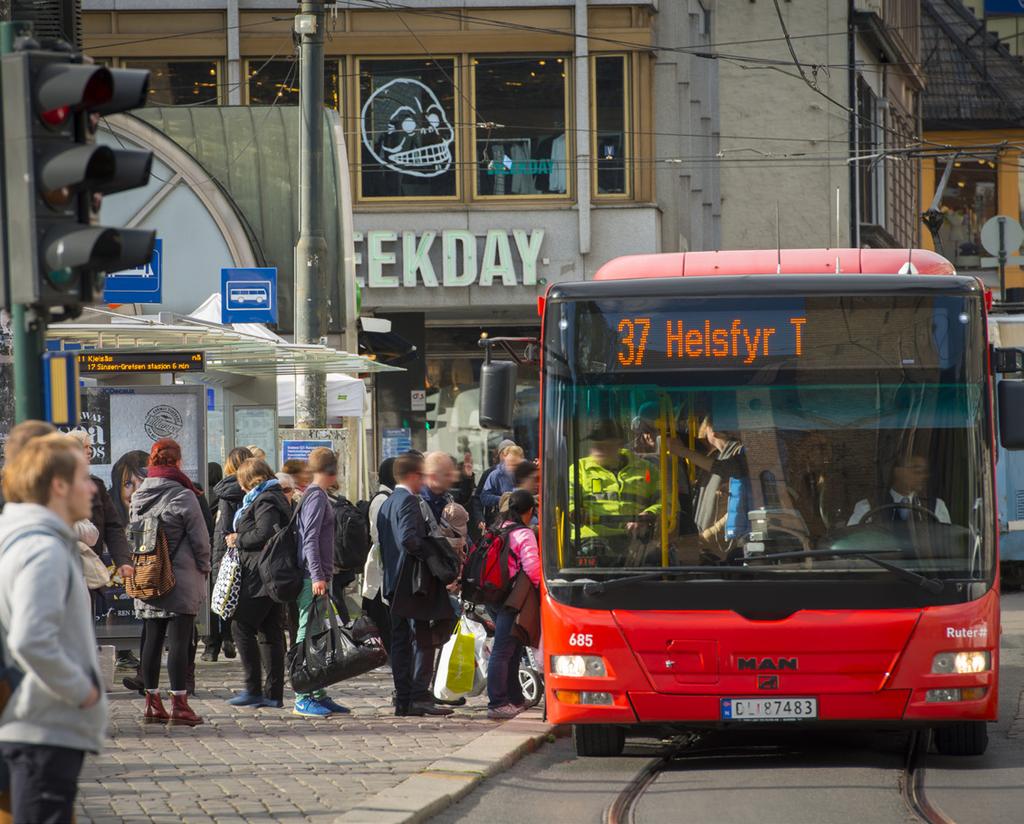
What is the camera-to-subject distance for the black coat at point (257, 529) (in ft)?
40.4

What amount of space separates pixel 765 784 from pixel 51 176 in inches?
195

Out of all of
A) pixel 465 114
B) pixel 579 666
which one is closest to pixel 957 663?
pixel 579 666

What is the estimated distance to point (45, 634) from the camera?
541cm

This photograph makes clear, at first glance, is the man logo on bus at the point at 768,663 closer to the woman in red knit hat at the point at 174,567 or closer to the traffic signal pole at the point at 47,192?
the woman in red knit hat at the point at 174,567

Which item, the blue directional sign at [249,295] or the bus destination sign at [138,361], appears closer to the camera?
the bus destination sign at [138,361]

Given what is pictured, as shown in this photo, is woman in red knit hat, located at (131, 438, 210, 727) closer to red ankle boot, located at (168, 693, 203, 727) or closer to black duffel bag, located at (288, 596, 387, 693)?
red ankle boot, located at (168, 693, 203, 727)

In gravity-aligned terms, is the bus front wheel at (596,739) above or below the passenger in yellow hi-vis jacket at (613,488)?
below

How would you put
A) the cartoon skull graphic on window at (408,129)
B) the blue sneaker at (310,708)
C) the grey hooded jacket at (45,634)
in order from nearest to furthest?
the grey hooded jacket at (45,634), the blue sneaker at (310,708), the cartoon skull graphic on window at (408,129)

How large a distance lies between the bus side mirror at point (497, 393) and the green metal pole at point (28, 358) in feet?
13.8

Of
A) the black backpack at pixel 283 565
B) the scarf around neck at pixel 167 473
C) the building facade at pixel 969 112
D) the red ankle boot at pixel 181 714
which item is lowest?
the red ankle boot at pixel 181 714

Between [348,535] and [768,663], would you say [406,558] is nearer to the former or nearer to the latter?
[348,535]

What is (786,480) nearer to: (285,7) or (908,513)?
(908,513)

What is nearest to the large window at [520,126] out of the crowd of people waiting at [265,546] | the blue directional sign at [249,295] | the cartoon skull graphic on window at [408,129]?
the cartoon skull graphic on window at [408,129]

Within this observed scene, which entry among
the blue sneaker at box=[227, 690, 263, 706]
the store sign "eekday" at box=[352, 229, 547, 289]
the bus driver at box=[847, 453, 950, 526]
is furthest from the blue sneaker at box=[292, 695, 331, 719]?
the store sign "eekday" at box=[352, 229, 547, 289]
